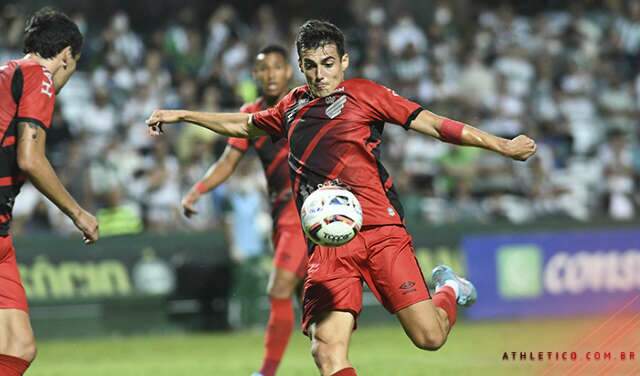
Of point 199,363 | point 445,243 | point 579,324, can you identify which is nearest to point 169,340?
point 199,363

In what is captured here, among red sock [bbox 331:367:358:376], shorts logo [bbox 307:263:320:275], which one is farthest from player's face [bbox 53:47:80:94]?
red sock [bbox 331:367:358:376]

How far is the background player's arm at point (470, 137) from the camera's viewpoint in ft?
23.6

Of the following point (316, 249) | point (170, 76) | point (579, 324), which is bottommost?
point (579, 324)

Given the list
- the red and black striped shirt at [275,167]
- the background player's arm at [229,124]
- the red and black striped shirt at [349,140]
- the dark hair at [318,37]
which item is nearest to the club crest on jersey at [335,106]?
the red and black striped shirt at [349,140]

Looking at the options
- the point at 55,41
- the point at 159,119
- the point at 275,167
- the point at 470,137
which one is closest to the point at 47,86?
the point at 55,41

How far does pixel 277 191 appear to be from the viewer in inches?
416

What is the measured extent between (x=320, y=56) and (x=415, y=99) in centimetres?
1346

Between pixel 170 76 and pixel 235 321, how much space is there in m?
5.16

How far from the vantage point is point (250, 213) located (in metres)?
17.2

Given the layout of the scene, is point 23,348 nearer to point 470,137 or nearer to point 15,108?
point 15,108

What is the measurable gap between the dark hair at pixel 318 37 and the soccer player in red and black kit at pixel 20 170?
164 cm

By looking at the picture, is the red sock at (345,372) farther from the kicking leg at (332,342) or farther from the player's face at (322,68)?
the player's face at (322,68)

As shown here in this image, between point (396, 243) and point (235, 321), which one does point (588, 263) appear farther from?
point (396, 243)

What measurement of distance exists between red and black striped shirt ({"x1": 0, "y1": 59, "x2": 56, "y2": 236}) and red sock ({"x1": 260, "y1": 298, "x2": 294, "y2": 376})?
11.1ft
